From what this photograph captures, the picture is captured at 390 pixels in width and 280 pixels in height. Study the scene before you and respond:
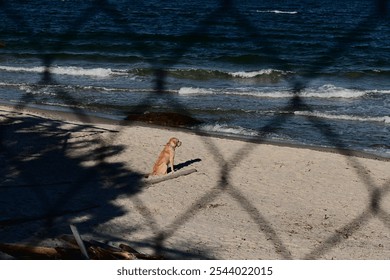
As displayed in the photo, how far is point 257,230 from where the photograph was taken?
200 inches

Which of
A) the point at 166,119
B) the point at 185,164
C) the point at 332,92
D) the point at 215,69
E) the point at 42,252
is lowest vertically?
the point at 215,69

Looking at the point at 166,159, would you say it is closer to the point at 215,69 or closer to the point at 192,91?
the point at 192,91

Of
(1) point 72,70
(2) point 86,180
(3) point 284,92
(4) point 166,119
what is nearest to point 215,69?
(1) point 72,70

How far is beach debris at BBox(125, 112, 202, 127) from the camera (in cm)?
858

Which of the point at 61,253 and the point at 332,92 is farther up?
the point at 61,253

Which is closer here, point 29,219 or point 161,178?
point 29,219

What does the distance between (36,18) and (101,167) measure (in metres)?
11.5

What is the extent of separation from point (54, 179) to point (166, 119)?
269 centimetres

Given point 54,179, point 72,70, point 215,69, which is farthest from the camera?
point 215,69

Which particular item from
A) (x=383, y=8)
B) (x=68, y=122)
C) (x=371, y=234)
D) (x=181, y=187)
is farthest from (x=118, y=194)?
(x=383, y=8)

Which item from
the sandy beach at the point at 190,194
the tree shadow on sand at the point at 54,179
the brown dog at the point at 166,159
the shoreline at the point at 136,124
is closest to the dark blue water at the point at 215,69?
the shoreline at the point at 136,124

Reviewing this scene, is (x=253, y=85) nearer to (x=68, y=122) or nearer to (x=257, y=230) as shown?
(x=68, y=122)

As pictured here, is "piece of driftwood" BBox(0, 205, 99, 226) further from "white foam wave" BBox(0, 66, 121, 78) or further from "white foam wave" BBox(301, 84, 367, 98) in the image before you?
"white foam wave" BBox(0, 66, 121, 78)

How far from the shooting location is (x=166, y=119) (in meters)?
8.66
